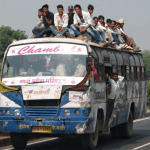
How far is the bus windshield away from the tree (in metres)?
89.6

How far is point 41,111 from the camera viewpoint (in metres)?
10.8

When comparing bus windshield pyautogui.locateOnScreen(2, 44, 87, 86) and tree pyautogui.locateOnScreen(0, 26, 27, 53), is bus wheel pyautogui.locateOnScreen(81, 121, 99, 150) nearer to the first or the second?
bus windshield pyautogui.locateOnScreen(2, 44, 87, 86)

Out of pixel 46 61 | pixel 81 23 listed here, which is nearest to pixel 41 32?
pixel 81 23

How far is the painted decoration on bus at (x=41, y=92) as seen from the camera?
10.7m

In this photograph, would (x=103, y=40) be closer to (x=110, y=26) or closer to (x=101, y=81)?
(x=101, y=81)

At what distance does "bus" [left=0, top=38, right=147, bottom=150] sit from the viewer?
10.7 metres

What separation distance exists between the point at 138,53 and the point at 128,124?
125 inches

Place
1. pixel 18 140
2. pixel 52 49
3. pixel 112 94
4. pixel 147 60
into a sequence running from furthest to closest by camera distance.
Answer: pixel 147 60, pixel 112 94, pixel 18 140, pixel 52 49

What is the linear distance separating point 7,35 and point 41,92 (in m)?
93.3

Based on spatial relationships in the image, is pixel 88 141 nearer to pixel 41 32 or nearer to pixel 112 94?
pixel 112 94

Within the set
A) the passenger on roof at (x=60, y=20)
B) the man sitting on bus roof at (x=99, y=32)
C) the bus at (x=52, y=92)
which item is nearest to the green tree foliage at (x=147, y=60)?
the man sitting on bus roof at (x=99, y=32)

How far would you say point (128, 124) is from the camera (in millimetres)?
15531

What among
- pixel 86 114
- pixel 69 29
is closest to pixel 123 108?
pixel 69 29

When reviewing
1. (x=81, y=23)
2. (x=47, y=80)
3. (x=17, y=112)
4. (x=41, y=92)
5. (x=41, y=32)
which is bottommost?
(x=17, y=112)
